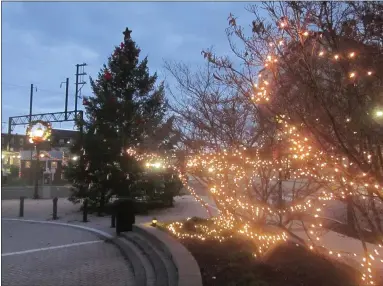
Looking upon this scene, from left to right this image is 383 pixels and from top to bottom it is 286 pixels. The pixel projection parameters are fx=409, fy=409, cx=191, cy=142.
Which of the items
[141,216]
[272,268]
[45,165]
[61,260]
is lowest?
[61,260]

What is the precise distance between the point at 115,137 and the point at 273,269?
11743 millimetres

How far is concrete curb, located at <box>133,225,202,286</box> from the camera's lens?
17.3 feet

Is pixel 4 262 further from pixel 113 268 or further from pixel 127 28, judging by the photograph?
pixel 127 28

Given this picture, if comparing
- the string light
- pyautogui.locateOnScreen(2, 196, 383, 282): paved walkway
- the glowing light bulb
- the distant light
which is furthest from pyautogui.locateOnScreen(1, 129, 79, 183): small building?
the string light

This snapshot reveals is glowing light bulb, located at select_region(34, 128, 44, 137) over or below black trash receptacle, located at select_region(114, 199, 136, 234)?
over

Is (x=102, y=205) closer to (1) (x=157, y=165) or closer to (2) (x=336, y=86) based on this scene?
(1) (x=157, y=165)

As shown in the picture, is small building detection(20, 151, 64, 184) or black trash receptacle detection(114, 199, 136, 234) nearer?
black trash receptacle detection(114, 199, 136, 234)

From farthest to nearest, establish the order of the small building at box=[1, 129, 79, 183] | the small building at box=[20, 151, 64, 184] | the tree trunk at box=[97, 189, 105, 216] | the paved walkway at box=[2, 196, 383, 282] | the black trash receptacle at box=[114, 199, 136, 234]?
the small building at box=[1, 129, 79, 183], the small building at box=[20, 151, 64, 184], the tree trunk at box=[97, 189, 105, 216], the black trash receptacle at box=[114, 199, 136, 234], the paved walkway at box=[2, 196, 383, 282]

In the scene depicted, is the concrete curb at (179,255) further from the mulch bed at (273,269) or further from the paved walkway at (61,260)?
the paved walkway at (61,260)

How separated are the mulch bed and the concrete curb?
194 mm

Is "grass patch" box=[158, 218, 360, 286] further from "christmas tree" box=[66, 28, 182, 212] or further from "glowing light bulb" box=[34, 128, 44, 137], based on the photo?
"glowing light bulb" box=[34, 128, 44, 137]

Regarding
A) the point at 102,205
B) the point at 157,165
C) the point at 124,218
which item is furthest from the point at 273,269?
the point at 102,205

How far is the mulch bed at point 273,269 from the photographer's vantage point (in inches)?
210

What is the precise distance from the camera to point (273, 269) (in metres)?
5.89
